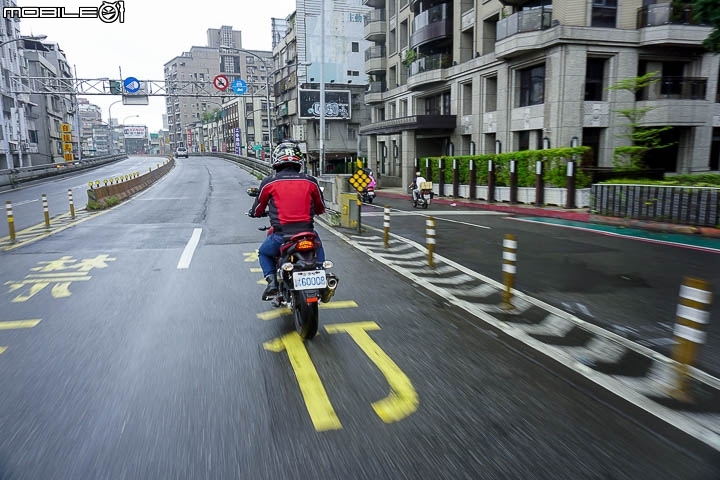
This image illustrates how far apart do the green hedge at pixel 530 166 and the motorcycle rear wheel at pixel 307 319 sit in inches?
698

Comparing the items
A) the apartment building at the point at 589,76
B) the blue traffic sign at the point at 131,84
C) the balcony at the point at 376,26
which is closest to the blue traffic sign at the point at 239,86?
the blue traffic sign at the point at 131,84

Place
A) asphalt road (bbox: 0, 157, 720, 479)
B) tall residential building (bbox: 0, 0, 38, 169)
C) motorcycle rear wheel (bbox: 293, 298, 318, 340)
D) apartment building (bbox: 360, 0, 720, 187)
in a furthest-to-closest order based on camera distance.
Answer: tall residential building (bbox: 0, 0, 38, 169)
apartment building (bbox: 360, 0, 720, 187)
motorcycle rear wheel (bbox: 293, 298, 318, 340)
asphalt road (bbox: 0, 157, 720, 479)

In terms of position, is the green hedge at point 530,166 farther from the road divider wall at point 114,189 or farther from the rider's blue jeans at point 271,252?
the road divider wall at point 114,189

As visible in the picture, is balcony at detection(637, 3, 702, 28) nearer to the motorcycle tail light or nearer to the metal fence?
the metal fence

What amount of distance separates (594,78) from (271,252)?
24.8m

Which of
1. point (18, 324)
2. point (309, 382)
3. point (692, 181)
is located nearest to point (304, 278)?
point (309, 382)

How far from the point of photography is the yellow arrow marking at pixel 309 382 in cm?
376

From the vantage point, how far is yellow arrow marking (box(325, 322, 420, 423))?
391 cm

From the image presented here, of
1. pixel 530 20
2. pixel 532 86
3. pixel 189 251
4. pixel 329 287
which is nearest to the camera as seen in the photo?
pixel 329 287

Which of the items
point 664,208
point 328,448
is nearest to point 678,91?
point 664,208

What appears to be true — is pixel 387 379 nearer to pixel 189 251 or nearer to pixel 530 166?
pixel 189 251

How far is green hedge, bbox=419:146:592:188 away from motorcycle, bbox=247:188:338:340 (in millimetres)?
17458

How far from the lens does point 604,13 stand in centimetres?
2488

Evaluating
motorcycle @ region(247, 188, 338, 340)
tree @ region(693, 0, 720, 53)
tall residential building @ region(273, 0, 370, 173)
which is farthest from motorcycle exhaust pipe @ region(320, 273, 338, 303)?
tall residential building @ region(273, 0, 370, 173)
